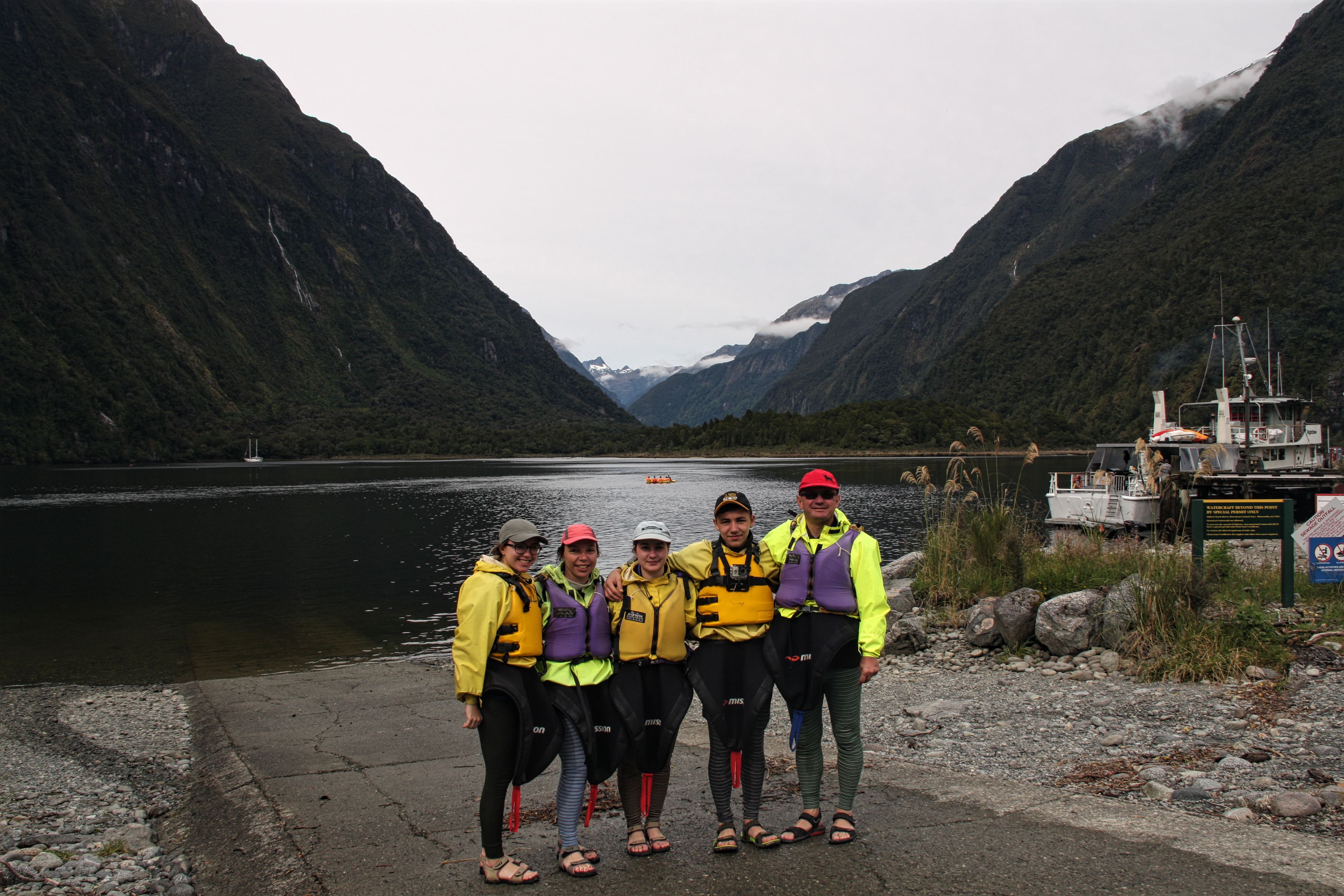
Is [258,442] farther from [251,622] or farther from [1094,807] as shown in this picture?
[1094,807]

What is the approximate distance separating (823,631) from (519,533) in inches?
73.1

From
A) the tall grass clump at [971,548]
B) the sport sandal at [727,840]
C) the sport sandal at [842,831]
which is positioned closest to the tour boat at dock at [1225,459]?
the tall grass clump at [971,548]

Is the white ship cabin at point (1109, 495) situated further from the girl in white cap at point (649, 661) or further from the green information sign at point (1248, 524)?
the girl in white cap at point (649, 661)

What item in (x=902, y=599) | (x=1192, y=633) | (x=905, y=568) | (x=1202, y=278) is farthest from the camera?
(x=1202, y=278)

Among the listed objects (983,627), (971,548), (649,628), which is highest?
(649,628)

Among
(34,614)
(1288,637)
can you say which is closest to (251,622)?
(34,614)

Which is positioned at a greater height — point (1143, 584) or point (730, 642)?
point (730, 642)

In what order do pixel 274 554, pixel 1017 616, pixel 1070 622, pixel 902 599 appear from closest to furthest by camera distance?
pixel 1070 622 < pixel 1017 616 < pixel 902 599 < pixel 274 554

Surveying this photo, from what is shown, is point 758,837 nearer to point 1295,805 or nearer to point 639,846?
point 639,846

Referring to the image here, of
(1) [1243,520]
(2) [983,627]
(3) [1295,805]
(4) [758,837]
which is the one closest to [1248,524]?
(1) [1243,520]

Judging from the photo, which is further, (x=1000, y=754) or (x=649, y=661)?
(x=1000, y=754)

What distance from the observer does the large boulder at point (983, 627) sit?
10.3m

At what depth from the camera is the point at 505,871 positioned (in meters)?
4.36

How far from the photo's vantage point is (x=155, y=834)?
612 cm
